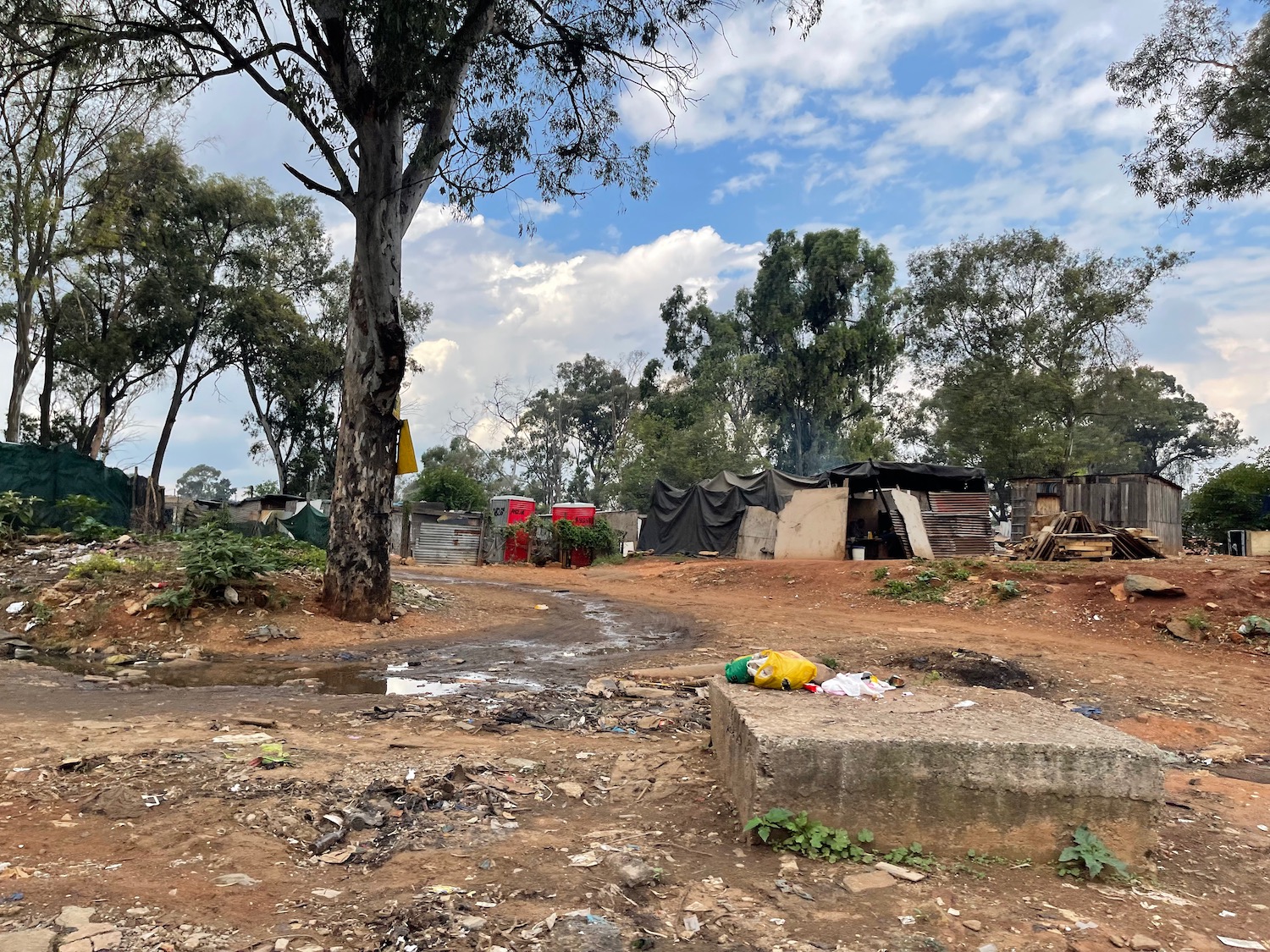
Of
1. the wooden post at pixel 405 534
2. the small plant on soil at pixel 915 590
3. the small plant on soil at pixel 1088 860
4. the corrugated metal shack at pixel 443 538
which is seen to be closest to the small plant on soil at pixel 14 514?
the wooden post at pixel 405 534

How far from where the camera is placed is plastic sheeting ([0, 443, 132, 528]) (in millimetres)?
14820

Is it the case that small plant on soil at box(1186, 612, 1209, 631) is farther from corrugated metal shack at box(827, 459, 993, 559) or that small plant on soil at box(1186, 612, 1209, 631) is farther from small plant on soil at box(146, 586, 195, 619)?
small plant on soil at box(146, 586, 195, 619)

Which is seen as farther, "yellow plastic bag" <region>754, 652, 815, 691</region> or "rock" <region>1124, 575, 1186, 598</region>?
"rock" <region>1124, 575, 1186, 598</region>

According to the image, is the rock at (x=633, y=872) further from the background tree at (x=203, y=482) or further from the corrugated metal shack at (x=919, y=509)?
the background tree at (x=203, y=482)

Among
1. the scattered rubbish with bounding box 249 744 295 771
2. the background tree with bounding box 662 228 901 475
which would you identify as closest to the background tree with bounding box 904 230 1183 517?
the background tree with bounding box 662 228 901 475

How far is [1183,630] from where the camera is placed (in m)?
9.76

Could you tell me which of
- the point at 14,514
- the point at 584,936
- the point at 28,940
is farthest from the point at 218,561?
the point at 584,936

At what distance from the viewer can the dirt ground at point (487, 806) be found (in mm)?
2621

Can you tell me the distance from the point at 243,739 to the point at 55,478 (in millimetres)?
14167

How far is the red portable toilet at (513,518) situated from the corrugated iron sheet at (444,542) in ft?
3.73

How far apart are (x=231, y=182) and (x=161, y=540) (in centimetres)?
1594

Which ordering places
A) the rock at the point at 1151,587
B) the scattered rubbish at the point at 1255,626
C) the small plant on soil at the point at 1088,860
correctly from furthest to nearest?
the rock at the point at 1151,587, the scattered rubbish at the point at 1255,626, the small plant on soil at the point at 1088,860

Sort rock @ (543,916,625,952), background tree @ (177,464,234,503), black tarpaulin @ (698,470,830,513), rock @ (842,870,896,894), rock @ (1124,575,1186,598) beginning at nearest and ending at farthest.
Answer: rock @ (543,916,625,952) < rock @ (842,870,896,894) < rock @ (1124,575,1186,598) < black tarpaulin @ (698,470,830,513) < background tree @ (177,464,234,503)

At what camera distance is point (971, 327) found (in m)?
31.9
